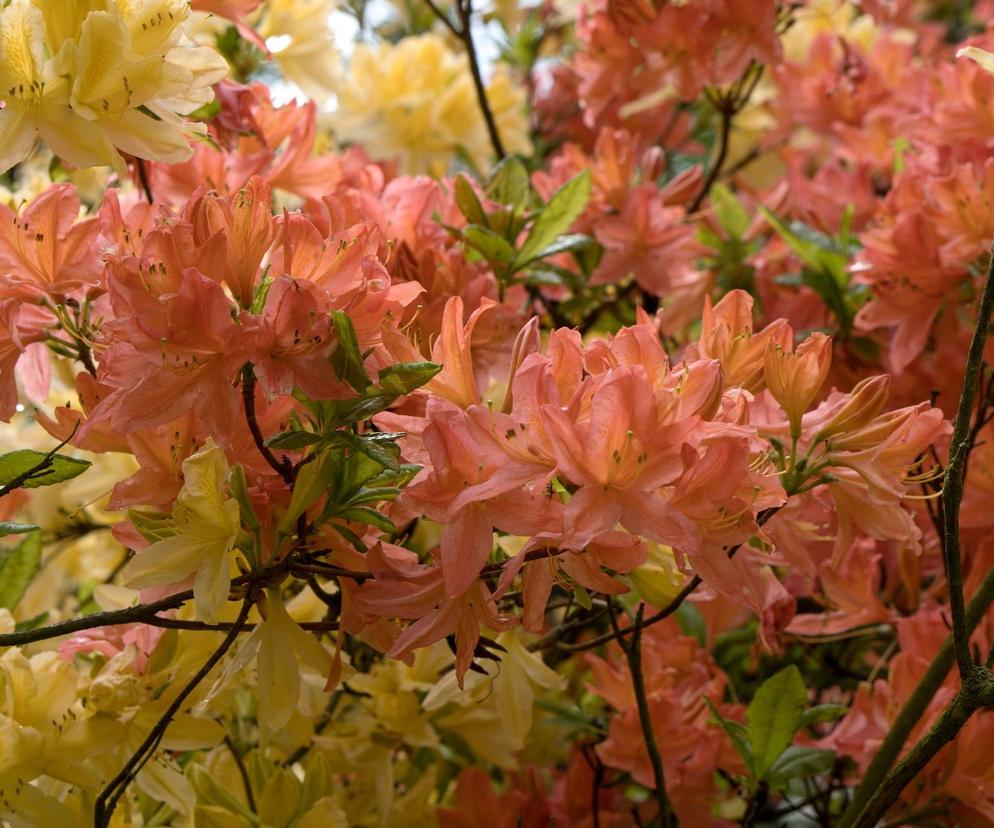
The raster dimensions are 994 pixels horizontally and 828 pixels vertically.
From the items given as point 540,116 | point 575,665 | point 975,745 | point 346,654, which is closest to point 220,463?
point 346,654

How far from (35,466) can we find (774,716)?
22.3 inches

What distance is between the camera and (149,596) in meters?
0.78

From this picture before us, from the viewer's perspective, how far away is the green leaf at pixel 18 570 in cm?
102

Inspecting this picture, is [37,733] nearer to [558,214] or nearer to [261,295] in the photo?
[261,295]

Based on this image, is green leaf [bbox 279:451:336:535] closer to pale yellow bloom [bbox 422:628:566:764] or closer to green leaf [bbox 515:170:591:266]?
pale yellow bloom [bbox 422:628:566:764]

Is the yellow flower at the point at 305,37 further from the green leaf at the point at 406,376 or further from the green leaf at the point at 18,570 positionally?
the green leaf at the point at 406,376

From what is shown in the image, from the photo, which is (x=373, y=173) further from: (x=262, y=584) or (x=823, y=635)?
(x=823, y=635)

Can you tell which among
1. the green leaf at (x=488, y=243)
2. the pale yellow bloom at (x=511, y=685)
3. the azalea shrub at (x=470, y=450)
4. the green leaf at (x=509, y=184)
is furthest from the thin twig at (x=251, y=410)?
the green leaf at (x=509, y=184)

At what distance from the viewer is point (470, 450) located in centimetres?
69

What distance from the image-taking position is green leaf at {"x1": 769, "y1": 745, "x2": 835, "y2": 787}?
1002 mm

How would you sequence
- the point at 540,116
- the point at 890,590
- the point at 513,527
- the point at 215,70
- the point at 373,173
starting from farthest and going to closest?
the point at 540,116, the point at 890,590, the point at 373,173, the point at 215,70, the point at 513,527

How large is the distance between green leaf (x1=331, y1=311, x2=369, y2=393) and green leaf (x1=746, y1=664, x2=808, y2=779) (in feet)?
1.50

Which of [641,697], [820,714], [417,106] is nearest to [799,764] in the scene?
[820,714]

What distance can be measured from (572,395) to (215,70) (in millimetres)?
309
